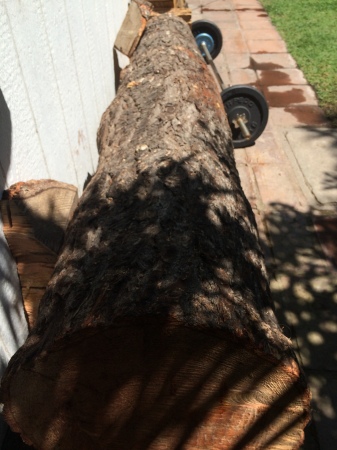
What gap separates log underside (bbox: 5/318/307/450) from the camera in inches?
58.0

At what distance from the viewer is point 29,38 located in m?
2.41

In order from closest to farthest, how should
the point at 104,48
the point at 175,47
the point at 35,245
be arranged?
the point at 35,245, the point at 175,47, the point at 104,48

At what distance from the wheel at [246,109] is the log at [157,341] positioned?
3.13 metres

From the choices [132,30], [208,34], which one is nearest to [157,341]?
[132,30]

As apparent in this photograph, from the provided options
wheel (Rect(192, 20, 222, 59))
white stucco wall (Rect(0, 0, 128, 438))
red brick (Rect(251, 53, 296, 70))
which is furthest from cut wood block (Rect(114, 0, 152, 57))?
red brick (Rect(251, 53, 296, 70))

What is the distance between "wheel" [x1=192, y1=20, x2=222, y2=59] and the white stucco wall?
331cm

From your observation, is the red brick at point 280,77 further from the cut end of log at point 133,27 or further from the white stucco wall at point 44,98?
the white stucco wall at point 44,98

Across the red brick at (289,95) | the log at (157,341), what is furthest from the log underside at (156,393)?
the red brick at (289,95)

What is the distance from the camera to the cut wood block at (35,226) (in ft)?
6.79

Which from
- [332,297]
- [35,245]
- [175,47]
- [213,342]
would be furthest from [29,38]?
[332,297]

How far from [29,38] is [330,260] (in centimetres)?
299

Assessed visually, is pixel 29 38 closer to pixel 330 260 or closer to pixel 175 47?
pixel 175 47

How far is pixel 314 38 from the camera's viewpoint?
8547 millimetres

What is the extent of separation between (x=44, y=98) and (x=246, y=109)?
9.98 ft
